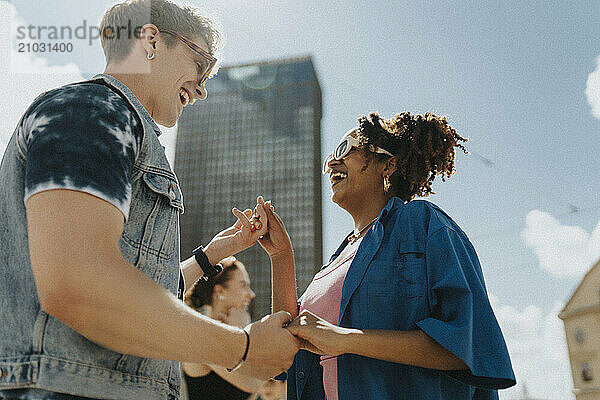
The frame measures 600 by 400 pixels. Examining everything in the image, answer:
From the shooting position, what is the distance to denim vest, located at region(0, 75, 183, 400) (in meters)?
1.05

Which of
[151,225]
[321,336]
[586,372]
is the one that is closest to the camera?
[151,225]

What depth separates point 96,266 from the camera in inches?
38.3

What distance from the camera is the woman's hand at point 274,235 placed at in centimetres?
243

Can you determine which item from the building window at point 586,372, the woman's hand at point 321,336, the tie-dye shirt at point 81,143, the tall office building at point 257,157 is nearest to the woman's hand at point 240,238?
the woman's hand at point 321,336

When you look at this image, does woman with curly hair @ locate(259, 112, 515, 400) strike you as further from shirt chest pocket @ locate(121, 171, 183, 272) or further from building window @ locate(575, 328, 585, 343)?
building window @ locate(575, 328, 585, 343)

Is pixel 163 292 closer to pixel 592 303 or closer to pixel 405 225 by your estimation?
pixel 405 225

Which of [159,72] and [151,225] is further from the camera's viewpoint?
[159,72]

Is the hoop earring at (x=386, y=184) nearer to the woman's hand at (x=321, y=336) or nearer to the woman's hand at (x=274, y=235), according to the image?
the woman's hand at (x=274, y=235)

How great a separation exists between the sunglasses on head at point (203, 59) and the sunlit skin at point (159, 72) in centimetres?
1

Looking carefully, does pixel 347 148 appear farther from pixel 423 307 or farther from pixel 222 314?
pixel 222 314

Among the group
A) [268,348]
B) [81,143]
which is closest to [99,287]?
[81,143]

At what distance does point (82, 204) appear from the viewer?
0.98 meters

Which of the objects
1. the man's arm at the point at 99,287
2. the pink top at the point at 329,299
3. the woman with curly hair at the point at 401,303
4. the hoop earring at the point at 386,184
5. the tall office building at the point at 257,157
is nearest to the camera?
the man's arm at the point at 99,287

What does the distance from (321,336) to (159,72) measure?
3.31ft
